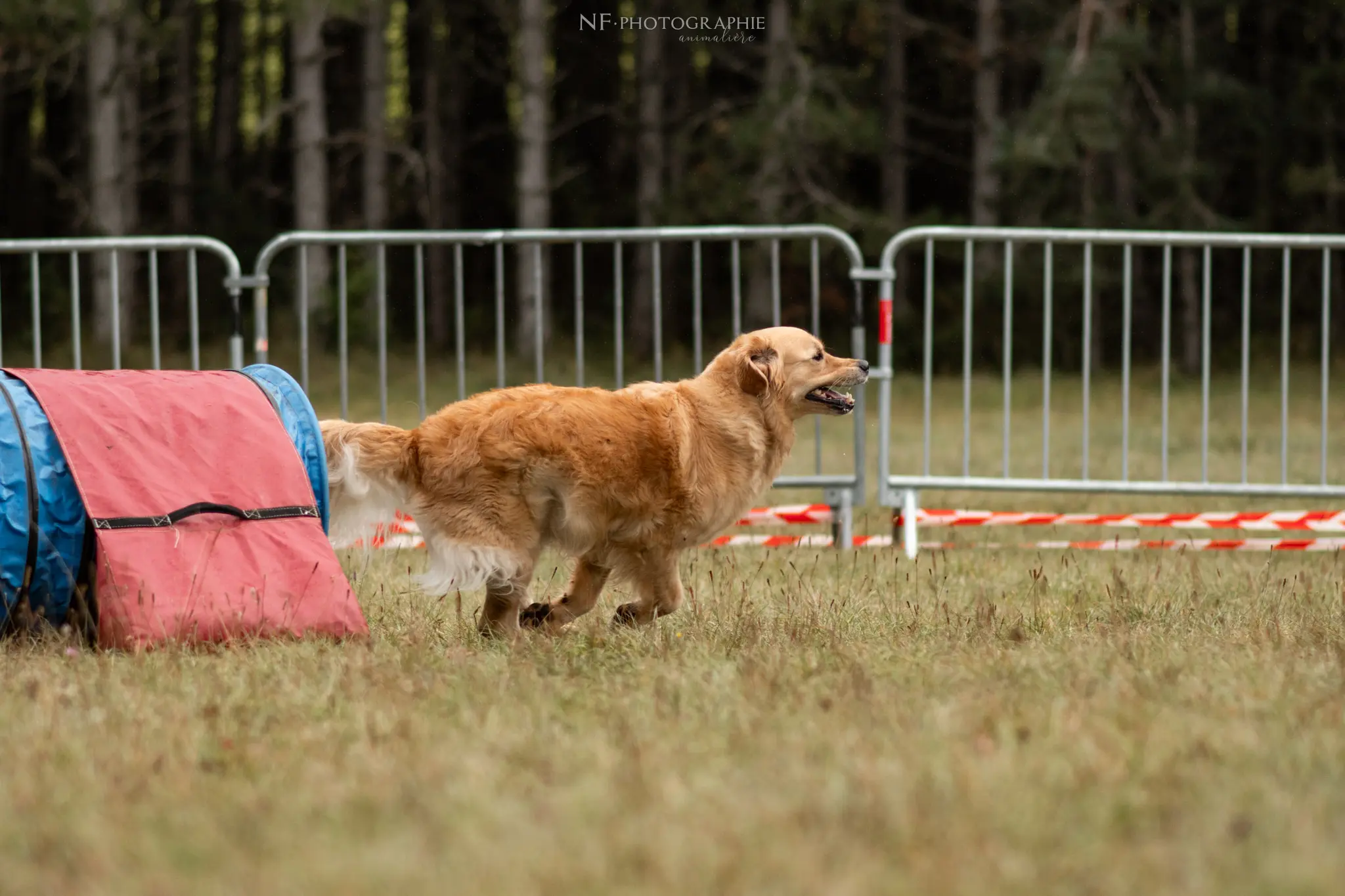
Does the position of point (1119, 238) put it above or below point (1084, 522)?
above

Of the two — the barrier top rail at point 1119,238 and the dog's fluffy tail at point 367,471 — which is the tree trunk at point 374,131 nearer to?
the barrier top rail at point 1119,238

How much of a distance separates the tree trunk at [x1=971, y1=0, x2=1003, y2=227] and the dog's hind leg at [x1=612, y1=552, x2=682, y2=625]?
60.7 feet

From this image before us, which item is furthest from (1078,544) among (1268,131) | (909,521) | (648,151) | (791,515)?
(1268,131)

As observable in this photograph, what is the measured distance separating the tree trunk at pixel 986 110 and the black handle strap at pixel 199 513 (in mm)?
18982

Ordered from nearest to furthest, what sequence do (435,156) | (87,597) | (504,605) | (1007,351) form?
(87,597) < (504,605) < (1007,351) < (435,156)

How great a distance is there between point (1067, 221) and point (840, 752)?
21.8m

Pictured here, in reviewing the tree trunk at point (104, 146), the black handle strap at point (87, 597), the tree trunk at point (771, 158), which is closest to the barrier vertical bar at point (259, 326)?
the black handle strap at point (87, 597)

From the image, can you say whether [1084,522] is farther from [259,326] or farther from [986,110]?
[986,110]

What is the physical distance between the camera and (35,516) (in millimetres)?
4734

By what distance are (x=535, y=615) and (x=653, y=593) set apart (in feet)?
1.39

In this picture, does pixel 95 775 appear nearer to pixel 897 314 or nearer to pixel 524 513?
pixel 524 513

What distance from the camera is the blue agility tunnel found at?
4750 millimetres

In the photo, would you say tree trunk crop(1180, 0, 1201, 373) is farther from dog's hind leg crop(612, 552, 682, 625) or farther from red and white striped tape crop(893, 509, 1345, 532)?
dog's hind leg crop(612, 552, 682, 625)

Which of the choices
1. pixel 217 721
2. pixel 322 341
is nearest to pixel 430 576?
pixel 217 721
